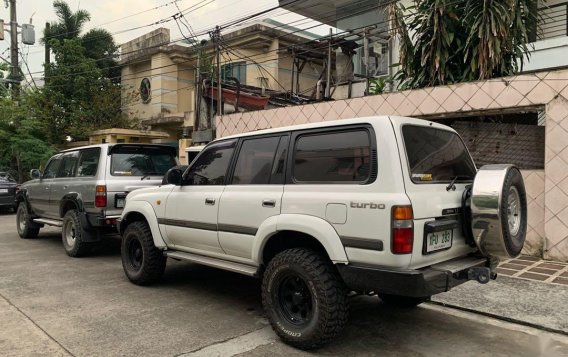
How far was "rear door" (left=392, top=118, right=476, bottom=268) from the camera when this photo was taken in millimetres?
3369

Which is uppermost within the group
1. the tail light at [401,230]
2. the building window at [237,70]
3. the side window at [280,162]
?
the building window at [237,70]

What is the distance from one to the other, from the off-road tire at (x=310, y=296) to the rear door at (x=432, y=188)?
672mm

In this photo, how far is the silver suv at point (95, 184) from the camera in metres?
6.91

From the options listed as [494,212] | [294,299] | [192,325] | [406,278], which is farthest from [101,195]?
[494,212]

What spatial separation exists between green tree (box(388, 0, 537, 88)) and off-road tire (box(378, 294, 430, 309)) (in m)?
4.80

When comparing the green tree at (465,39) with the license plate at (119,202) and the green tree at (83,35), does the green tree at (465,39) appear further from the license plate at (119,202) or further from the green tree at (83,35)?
the green tree at (83,35)

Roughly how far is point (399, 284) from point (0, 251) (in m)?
7.62

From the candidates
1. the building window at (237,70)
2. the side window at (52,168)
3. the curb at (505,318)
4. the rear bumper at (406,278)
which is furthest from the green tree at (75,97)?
the rear bumper at (406,278)

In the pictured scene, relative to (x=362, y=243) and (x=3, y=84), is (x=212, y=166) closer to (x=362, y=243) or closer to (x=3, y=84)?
(x=362, y=243)

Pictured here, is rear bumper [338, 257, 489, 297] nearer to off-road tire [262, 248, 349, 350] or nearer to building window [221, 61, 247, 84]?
off-road tire [262, 248, 349, 350]

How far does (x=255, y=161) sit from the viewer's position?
4.46 meters

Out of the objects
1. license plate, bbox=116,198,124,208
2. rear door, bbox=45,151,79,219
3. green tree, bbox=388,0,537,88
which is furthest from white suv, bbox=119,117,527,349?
green tree, bbox=388,0,537,88

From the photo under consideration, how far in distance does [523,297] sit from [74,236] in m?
6.51

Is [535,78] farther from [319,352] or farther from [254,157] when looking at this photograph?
[319,352]
